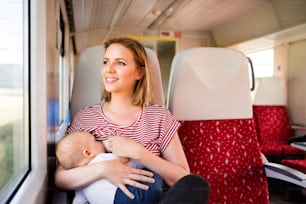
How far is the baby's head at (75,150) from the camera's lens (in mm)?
732

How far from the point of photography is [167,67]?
1.27m

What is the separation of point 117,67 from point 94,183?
1.10 feet

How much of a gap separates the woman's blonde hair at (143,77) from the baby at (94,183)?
0.69 ft

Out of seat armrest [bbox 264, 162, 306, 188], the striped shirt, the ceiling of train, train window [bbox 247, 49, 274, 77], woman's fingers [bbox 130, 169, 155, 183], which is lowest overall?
seat armrest [bbox 264, 162, 306, 188]

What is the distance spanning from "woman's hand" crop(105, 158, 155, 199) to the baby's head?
0.21 feet

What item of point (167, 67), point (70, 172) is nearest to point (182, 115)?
point (167, 67)

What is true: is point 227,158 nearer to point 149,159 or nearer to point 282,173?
point 282,173

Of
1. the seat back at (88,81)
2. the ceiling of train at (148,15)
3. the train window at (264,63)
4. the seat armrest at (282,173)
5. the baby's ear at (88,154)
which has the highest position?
the ceiling of train at (148,15)

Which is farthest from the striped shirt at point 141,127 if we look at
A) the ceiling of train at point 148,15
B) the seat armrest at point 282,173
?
the ceiling of train at point 148,15

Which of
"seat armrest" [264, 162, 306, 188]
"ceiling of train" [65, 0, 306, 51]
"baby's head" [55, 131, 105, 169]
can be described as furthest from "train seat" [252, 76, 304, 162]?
"baby's head" [55, 131, 105, 169]

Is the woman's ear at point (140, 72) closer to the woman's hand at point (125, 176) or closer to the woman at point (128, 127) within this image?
the woman at point (128, 127)

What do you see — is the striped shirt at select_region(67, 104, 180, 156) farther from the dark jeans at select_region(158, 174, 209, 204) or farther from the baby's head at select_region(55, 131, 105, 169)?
the dark jeans at select_region(158, 174, 209, 204)

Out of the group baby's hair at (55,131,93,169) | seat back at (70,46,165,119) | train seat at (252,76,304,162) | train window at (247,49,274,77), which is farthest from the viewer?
train window at (247,49,274,77)

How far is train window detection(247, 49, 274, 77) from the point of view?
2.29m
